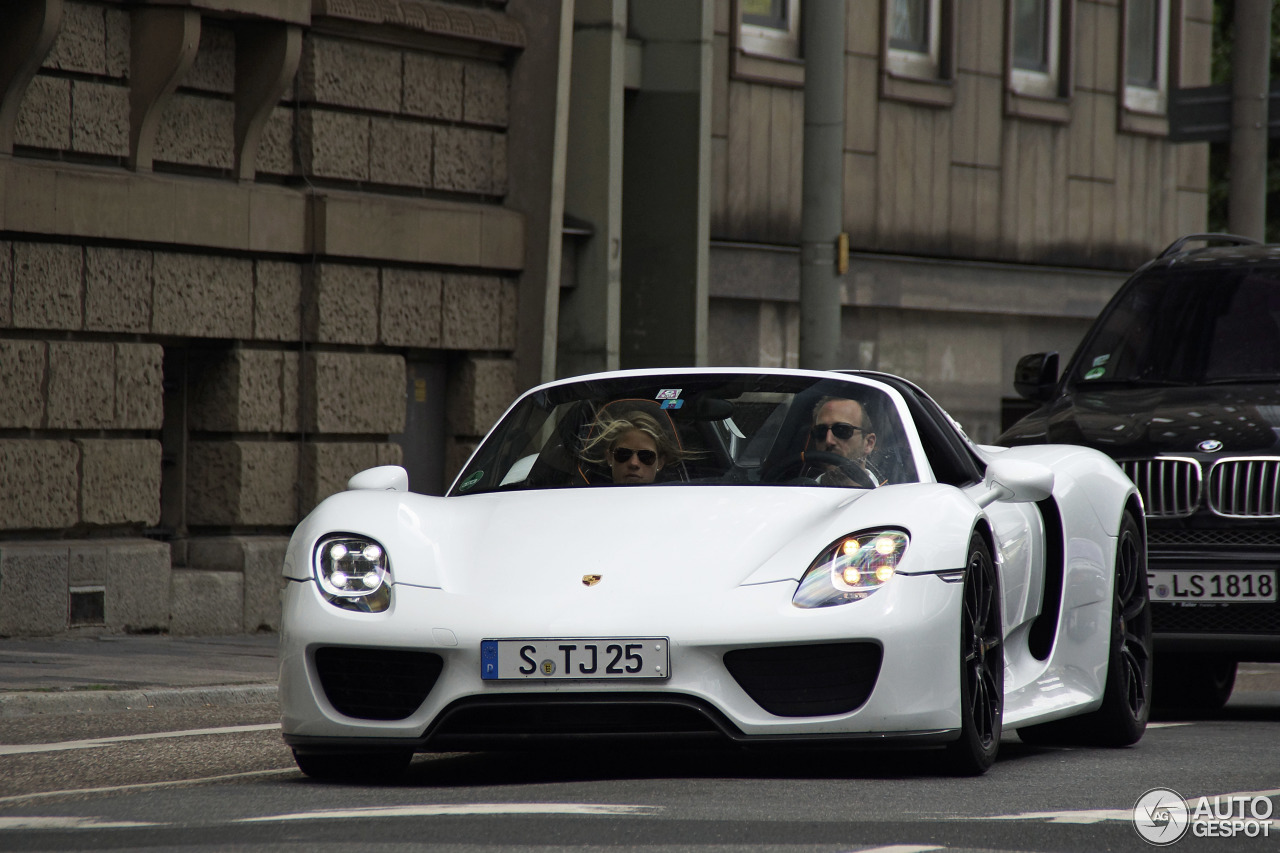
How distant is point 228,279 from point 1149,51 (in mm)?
12188

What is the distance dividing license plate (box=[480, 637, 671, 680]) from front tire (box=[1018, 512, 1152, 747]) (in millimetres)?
2290

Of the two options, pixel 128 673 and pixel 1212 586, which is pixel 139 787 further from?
pixel 1212 586

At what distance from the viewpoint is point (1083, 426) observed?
9859mm

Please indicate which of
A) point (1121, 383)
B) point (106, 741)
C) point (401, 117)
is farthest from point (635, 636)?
point (401, 117)

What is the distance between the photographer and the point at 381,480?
24.3ft

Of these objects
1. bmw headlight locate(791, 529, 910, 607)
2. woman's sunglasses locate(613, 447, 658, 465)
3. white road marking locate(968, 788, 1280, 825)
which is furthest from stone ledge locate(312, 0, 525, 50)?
white road marking locate(968, 788, 1280, 825)

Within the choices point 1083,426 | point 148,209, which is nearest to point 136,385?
point 148,209

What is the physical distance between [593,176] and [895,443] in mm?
10394

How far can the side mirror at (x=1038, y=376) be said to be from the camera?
434 inches

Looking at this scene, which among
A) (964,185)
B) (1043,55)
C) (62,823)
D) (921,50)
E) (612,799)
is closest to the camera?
(62,823)

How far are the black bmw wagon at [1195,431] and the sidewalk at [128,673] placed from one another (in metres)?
3.70

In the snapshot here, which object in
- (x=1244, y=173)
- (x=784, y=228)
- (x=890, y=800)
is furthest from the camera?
(x=784, y=228)

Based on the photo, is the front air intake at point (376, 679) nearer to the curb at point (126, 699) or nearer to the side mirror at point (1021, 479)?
the side mirror at point (1021, 479)

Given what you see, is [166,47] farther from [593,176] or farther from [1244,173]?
[1244,173]
